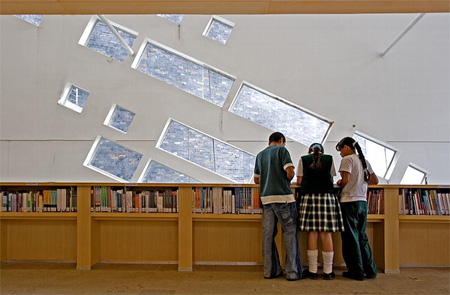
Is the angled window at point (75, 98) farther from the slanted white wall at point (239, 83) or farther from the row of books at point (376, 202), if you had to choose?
the row of books at point (376, 202)

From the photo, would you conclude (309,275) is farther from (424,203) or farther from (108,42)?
(108,42)

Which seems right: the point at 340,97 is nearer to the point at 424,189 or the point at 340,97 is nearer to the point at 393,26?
the point at 393,26

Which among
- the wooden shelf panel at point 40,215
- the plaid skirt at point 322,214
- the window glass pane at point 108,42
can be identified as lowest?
the wooden shelf panel at point 40,215

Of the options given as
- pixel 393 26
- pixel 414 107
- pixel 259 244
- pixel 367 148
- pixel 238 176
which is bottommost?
pixel 259 244

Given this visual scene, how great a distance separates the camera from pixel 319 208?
400cm

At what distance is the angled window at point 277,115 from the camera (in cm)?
708

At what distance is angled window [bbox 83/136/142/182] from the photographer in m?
7.42

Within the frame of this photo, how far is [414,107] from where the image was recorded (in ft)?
22.3

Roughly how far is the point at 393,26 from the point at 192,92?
3.48 m

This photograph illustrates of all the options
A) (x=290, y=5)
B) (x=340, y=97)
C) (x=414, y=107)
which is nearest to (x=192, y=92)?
(x=340, y=97)

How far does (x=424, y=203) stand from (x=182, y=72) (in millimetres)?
4453

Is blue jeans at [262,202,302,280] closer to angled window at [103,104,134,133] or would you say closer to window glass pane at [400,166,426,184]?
window glass pane at [400,166,426,184]

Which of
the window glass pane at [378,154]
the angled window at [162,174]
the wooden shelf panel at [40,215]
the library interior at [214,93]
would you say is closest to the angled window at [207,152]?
the library interior at [214,93]

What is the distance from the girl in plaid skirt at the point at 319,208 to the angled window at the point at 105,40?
4.51 metres
